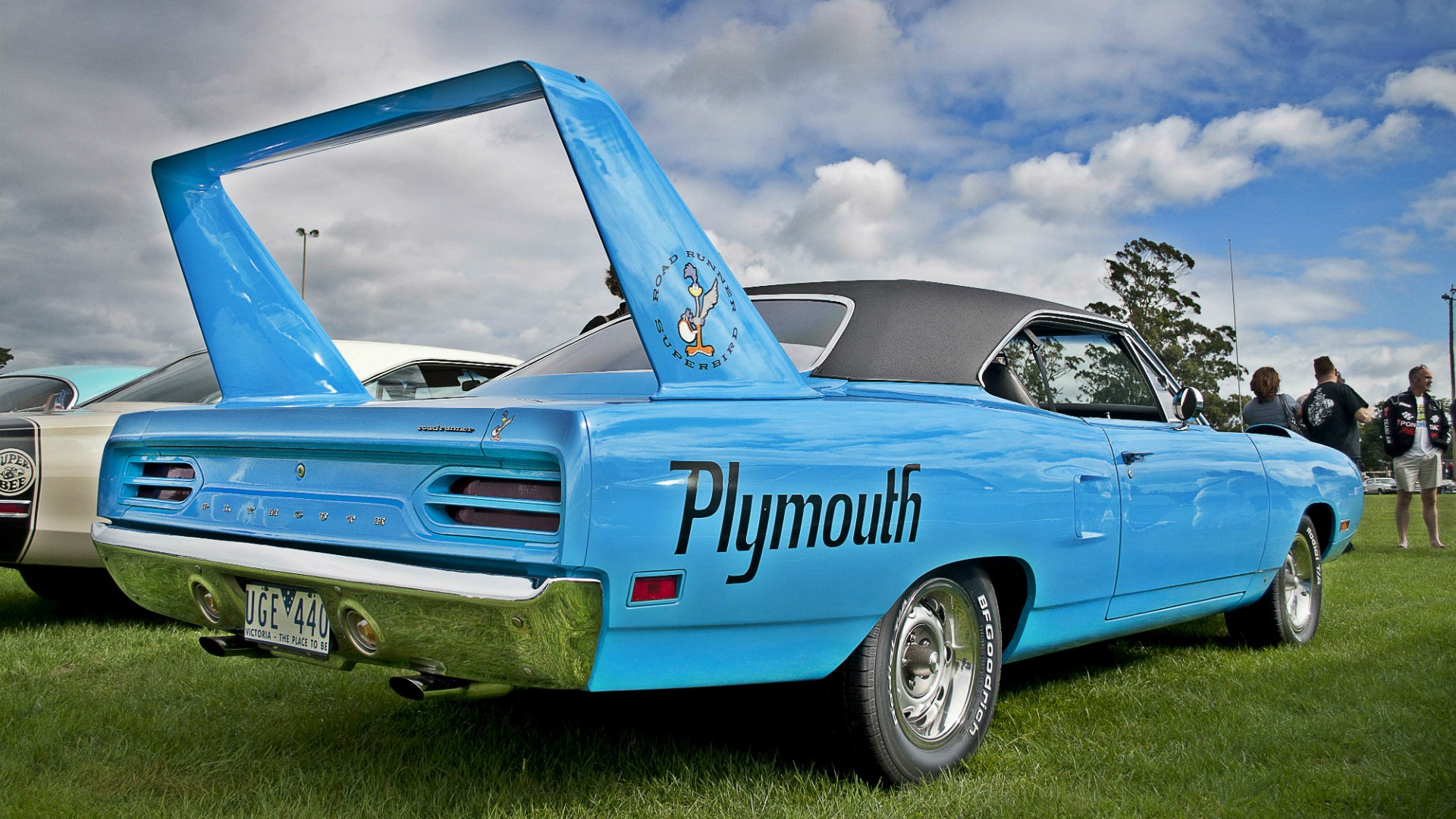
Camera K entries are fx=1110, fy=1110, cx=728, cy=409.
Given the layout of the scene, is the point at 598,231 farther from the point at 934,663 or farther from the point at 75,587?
the point at 75,587

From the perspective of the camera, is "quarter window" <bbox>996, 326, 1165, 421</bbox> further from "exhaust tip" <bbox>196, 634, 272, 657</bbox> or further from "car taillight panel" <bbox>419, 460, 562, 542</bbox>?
"exhaust tip" <bbox>196, 634, 272, 657</bbox>

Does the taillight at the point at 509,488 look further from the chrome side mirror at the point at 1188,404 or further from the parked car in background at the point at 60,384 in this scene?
the parked car in background at the point at 60,384

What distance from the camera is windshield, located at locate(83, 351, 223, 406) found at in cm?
588

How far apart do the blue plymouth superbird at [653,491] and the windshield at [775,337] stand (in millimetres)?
16

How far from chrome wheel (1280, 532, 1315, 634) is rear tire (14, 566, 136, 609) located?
5.75 meters

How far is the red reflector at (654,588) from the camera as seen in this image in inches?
91.0

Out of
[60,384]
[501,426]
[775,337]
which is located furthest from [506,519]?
[60,384]

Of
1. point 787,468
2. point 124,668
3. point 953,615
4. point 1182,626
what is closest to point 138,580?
point 124,668

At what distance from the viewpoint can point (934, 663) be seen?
3.11 m

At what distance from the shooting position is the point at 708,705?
12.2 ft

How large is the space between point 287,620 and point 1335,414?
9313 millimetres

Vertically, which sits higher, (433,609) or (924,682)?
(433,609)

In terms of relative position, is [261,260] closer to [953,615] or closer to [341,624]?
[341,624]

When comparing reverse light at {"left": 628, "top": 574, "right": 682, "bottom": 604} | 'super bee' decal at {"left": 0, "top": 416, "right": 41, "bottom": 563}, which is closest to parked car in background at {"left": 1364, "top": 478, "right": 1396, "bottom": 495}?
'super bee' decal at {"left": 0, "top": 416, "right": 41, "bottom": 563}
